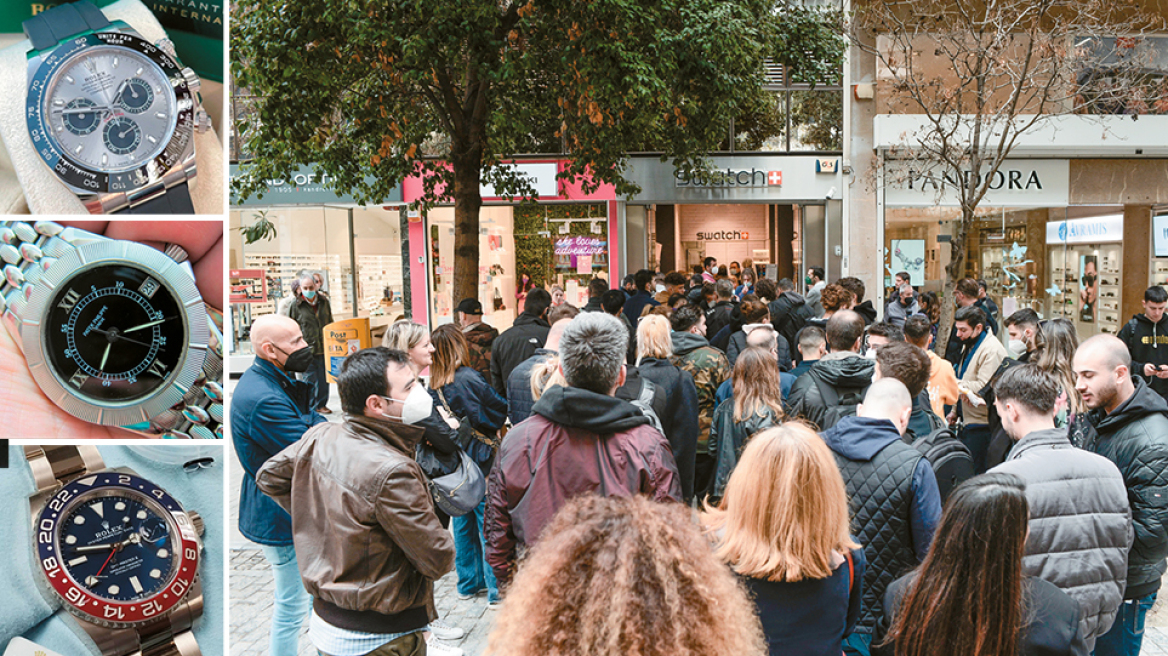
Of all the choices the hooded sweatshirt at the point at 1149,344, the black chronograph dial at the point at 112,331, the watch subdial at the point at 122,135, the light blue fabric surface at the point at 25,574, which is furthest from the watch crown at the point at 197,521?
the hooded sweatshirt at the point at 1149,344

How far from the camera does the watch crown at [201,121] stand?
2748mm

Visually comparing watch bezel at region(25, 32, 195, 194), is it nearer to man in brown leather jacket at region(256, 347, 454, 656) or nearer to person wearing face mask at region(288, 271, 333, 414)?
man in brown leather jacket at region(256, 347, 454, 656)

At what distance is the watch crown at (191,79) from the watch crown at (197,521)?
4.98ft

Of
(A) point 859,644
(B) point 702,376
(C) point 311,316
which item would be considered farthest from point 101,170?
(C) point 311,316

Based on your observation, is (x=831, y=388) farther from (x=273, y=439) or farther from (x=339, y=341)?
(x=339, y=341)

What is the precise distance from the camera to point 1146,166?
17.5 m

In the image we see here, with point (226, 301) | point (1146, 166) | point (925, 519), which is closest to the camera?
point (226, 301)

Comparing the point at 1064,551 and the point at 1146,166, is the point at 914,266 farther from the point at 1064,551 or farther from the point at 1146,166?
the point at 1064,551

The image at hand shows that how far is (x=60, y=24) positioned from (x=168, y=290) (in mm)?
902

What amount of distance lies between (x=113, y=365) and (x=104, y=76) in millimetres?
936

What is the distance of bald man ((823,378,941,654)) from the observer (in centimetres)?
315

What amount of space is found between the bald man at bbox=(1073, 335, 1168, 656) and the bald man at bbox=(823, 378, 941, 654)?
1043mm

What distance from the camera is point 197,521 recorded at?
9.95 ft

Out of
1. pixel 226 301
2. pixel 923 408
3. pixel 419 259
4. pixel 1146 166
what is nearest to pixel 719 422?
pixel 923 408
